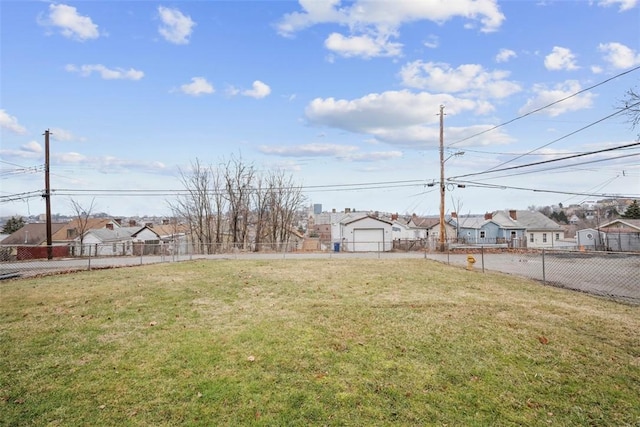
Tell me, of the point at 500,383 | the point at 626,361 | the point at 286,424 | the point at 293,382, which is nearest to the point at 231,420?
the point at 286,424

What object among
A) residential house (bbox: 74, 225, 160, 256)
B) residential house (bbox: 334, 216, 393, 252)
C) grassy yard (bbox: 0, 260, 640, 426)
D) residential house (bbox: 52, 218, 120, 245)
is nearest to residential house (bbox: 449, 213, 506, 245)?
residential house (bbox: 334, 216, 393, 252)

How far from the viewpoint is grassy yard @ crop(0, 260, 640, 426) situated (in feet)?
12.3

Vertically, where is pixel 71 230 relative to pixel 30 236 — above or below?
above

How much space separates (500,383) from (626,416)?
1163 mm

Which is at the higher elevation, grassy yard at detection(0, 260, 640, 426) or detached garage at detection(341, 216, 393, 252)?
detached garage at detection(341, 216, 393, 252)

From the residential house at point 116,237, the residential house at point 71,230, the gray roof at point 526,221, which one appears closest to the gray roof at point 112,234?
the residential house at point 116,237

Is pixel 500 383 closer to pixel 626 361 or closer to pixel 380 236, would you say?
pixel 626 361

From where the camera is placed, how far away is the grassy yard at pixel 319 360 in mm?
3752

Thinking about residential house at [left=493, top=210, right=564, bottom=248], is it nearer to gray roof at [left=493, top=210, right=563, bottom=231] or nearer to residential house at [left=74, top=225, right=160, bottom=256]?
gray roof at [left=493, top=210, right=563, bottom=231]

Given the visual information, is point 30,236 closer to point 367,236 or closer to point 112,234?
point 112,234

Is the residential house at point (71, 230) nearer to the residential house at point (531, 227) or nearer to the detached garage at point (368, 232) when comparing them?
the detached garage at point (368, 232)

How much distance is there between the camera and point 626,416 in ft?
12.0

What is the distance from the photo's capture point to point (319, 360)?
4.96m

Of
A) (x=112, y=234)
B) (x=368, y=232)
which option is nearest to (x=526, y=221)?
(x=368, y=232)
